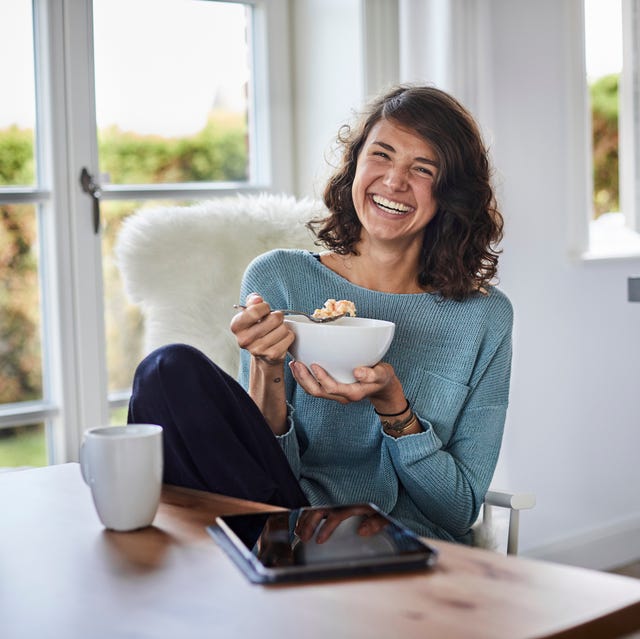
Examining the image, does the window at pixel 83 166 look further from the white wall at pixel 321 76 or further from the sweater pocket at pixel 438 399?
the sweater pocket at pixel 438 399

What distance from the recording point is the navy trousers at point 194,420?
113 cm

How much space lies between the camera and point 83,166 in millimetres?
2117

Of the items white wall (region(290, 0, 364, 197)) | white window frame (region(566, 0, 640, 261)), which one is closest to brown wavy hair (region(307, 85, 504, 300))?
white wall (region(290, 0, 364, 197))

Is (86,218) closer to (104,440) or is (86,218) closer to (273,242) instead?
(273,242)

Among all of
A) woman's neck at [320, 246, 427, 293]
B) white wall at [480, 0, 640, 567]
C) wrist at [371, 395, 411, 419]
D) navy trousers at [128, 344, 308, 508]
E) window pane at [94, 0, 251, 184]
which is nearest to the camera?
navy trousers at [128, 344, 308, 508]

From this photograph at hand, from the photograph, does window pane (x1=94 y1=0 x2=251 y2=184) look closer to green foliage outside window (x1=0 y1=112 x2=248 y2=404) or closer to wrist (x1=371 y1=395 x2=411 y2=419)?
green foliage outside window (x1=0 y1=112 x2=248 y2=404)

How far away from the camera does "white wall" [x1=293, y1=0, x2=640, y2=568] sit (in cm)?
239

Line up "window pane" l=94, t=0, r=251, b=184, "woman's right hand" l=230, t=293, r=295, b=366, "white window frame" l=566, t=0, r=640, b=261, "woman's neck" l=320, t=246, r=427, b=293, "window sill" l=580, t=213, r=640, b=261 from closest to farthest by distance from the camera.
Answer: "woman's right hand" l=230, t=293, r=295, b=366, "woman's neck" l=320, t=246, r=427, b=293, "window pane" l=94, t=0, r=251, b=184, "white window frame" l=566, t=0, r=640, b=261, "window sill" l=580, t=213, r=640, b=261

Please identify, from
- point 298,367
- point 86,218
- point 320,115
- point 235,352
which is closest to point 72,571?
point 298,367

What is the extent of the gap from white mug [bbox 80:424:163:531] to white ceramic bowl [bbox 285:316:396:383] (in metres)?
0.32

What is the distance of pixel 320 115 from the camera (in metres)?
2.44

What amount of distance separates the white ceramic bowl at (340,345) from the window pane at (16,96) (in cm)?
108

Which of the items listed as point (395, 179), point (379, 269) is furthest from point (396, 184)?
point (379, 269)

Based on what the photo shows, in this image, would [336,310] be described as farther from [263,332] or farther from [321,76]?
[321,76]
